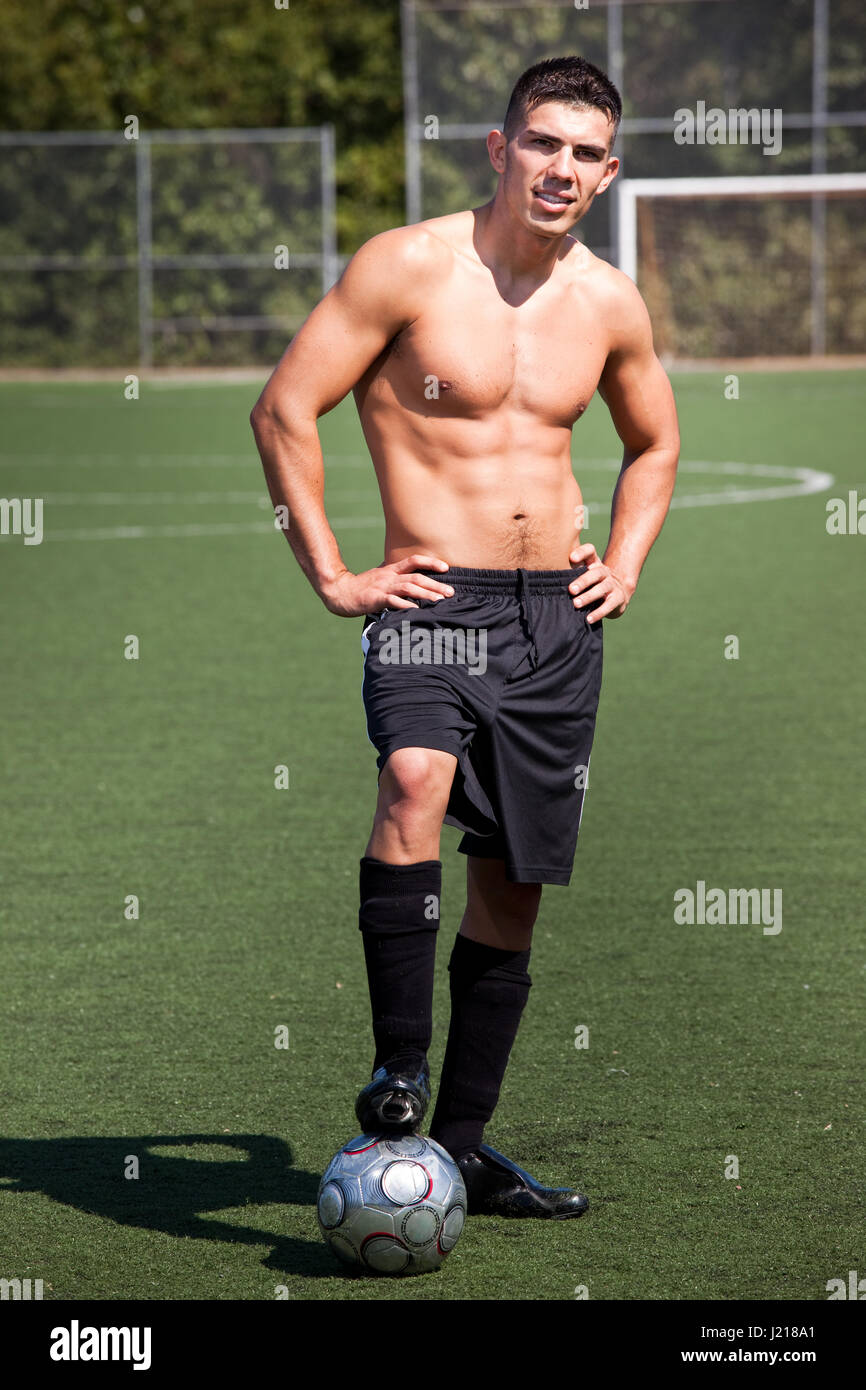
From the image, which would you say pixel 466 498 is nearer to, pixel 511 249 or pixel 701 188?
pixel 511 249

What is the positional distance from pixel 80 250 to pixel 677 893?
28408mm

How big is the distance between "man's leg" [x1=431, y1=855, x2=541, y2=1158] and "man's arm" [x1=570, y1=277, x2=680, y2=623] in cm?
59

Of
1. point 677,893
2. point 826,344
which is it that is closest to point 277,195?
point 826,344

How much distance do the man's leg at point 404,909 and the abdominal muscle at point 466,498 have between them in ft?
1.58

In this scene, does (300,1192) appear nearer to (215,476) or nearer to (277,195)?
(215,476)

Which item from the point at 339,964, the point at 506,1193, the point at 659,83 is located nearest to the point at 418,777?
the point at 506,1193

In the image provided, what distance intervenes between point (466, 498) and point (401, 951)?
2.89 feet

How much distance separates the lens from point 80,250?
32.7m

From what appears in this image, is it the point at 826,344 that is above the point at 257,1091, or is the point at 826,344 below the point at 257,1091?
above

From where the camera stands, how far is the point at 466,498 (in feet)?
12.6

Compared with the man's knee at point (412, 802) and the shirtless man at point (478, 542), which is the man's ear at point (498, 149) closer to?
the shirtless man at point (478, 542)

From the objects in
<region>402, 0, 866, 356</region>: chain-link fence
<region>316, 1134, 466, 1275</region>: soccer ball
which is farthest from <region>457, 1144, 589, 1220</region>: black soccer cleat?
<region>402, 0, 866, 356</region>: chain-link fence

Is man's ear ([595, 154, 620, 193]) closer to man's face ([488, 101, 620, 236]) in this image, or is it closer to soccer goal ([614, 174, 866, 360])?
man's face ([488, 101, 620, 236])

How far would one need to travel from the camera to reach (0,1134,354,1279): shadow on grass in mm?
3807
